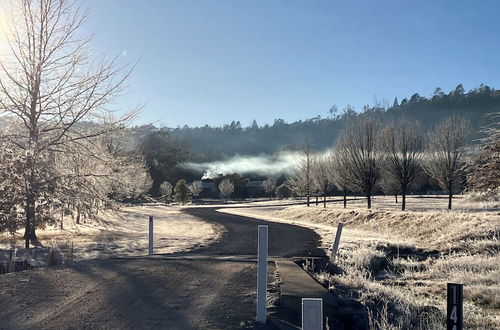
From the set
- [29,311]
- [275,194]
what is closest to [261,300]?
[29,311]

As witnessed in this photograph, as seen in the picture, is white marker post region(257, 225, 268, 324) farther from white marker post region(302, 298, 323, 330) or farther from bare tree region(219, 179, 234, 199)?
bare tree region(219, 179, 234, 199)

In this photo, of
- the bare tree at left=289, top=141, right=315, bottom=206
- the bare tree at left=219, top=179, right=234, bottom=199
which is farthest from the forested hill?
the bare tree at left=289, top=141, right=315, bottom=206

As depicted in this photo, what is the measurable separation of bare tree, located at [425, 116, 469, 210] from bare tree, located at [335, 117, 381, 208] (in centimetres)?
516

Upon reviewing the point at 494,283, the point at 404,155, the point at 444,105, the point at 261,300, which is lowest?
the point at 494,283

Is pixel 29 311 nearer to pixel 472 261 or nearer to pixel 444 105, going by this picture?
pixel 472 261

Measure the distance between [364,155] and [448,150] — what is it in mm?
7185

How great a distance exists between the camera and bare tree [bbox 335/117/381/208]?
4253 cm

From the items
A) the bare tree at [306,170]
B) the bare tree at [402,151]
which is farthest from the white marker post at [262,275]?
the bare tree at [306,170]

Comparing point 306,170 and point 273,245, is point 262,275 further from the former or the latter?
point 306,170

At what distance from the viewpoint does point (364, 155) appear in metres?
42.7

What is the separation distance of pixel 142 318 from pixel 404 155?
39.6m

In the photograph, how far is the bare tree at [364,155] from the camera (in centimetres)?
4253

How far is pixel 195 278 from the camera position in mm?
9258

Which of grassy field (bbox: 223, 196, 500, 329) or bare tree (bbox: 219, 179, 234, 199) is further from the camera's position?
bare tree (bbox: 219, 179, 234, 199)
